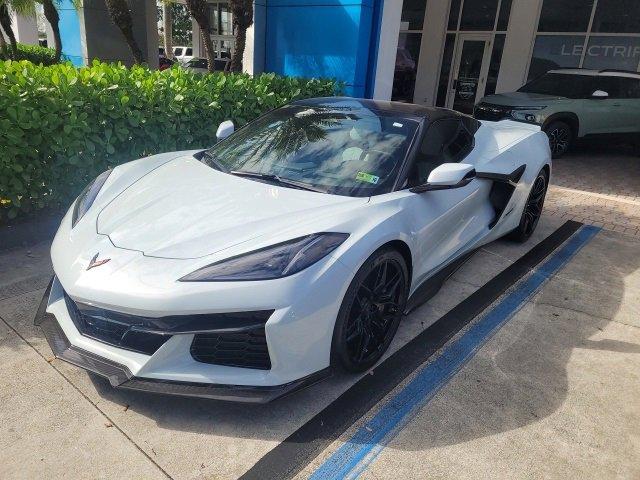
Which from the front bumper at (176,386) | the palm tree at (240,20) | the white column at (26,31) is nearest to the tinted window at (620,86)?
the palm tree at (240,20)

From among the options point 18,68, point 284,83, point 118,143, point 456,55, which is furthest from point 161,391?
point 456,55

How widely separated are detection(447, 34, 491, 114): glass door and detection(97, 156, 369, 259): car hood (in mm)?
12635

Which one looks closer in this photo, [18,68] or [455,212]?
[455,212]

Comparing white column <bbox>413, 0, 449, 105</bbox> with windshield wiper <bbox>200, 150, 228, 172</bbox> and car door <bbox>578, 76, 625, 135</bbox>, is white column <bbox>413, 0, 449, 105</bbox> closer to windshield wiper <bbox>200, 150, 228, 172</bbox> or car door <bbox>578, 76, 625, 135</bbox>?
car door <bbox>578, 76, 625, 135</bbox>

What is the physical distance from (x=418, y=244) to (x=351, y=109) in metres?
1.28

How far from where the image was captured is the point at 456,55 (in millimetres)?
14562

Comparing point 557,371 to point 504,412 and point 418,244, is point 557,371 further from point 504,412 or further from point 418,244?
point 418,244

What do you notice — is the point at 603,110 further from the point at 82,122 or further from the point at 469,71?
the point at 82,122

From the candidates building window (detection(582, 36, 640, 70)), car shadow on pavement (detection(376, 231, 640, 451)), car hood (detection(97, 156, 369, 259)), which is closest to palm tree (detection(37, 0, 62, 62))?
car hood (detection(97, 156, 369, 259))

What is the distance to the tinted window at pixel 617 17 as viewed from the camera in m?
12.0

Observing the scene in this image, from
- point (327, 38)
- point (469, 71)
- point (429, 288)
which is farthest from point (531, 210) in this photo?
point (469, 71)

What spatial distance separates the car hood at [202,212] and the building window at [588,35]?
→ 41.3 ft

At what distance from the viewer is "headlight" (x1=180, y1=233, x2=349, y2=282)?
2254 mm

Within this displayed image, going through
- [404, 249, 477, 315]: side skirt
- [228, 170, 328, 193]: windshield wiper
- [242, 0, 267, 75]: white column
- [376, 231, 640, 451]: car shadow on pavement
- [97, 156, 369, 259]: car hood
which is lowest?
[376, 231, 640, 451]: car shadow on pavement
